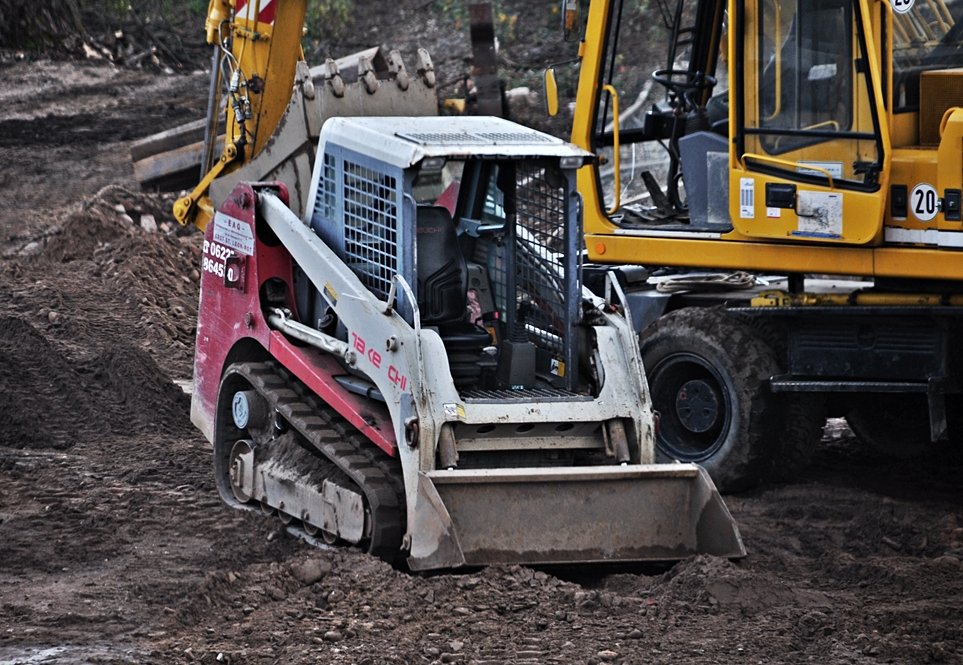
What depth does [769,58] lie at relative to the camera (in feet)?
25.5

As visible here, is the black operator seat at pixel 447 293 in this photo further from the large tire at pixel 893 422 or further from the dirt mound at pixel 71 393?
the dirt mound at pixel 71 393

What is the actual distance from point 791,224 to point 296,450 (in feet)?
Result: 8.65

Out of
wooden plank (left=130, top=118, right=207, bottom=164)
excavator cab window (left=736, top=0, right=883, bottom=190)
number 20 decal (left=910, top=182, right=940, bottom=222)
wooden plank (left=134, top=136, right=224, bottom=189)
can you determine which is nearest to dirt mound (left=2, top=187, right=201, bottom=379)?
wooden plank (left=134, top=136, right=224, bottom=189)

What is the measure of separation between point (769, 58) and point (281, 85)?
262 cm

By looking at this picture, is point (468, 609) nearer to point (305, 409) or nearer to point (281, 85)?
point (305, 409)

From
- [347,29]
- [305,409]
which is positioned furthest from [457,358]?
[347,29]

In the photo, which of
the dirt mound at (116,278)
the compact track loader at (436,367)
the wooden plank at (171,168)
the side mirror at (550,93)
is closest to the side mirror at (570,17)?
the side mirror at (550,93)

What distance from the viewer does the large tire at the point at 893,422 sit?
8.51 m

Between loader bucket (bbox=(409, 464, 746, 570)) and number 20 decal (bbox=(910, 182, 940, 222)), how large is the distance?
5.63 feet

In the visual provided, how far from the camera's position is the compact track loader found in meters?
6.55

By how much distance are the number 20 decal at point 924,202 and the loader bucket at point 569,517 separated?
172cm

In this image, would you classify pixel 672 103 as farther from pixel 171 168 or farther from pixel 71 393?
pixel 171 168

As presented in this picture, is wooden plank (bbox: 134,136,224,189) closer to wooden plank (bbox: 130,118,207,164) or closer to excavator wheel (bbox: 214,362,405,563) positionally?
wooden plank (bbox: 130,118,207,164)

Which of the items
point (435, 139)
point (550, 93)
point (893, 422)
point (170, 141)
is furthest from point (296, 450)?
point (170, 141)
